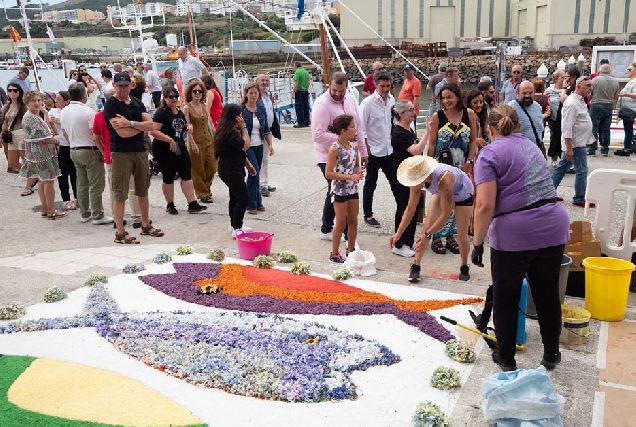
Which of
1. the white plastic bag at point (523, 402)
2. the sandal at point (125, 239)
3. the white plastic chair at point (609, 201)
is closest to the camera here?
the white plastic bag at point (523, 402)

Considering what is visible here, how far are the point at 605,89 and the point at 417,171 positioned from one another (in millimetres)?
7476

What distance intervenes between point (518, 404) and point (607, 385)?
3.21 ft

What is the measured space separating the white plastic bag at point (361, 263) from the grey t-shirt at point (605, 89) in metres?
7.30

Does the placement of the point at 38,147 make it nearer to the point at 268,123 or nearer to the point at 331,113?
the point at 268,123

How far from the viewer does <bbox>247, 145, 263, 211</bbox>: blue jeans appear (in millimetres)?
8377

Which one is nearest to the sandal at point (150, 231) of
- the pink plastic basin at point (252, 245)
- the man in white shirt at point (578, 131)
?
the pink plastic basin at point (252, 245)

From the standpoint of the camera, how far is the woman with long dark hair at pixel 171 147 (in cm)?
798

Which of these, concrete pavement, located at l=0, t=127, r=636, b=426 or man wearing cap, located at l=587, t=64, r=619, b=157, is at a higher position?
man wearing cap, located at l=587, t=64, r=619, b=157

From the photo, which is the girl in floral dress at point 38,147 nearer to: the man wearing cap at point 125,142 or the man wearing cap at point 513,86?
the man wearing cap at point 125,142

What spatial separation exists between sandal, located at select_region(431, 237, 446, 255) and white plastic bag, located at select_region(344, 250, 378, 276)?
98 centimetres

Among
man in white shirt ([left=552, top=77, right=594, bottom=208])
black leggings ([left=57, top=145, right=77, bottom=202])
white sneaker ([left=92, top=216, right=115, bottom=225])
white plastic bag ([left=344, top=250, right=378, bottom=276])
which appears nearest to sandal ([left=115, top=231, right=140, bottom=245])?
white sneaker ([left=92, top=216, right=115, bottom=225])

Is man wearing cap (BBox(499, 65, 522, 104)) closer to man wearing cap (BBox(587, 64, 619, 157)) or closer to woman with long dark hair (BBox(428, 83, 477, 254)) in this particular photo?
man wearing cap (BBox(587, 64, 619, 157))

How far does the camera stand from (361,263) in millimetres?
5934

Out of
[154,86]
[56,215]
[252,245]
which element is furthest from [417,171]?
[154,86]
